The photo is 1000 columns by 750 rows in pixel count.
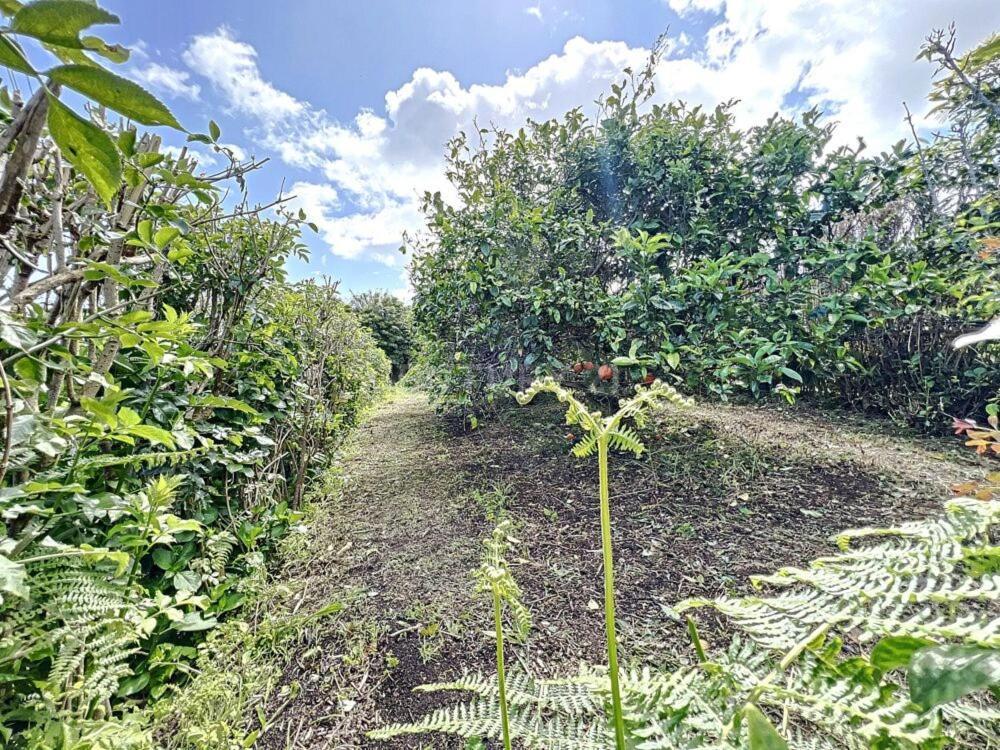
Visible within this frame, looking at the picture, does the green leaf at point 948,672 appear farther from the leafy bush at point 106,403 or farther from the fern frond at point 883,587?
the leafy bush at point 106,403

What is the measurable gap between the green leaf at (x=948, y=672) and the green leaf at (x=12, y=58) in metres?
0.88

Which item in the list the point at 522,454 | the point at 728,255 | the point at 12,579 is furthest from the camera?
the point at 522,454

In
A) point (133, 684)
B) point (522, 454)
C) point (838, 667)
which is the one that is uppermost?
point (838, 667)

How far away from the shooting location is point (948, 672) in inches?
13.6

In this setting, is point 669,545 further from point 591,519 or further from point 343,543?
point 343,543

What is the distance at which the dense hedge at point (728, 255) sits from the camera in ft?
7.24

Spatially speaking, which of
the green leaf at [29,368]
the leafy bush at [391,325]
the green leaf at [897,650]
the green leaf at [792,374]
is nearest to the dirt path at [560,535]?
the green leaf at [792,374]

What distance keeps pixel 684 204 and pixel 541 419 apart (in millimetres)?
2024

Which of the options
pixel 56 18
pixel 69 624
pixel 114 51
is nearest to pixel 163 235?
pixel 114 51

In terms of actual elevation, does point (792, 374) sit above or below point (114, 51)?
below

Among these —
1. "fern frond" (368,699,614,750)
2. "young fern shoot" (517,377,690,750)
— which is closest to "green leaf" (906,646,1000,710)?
"young fern shoot" (517,377,690,750)

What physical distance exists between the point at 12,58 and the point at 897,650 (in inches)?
39.2

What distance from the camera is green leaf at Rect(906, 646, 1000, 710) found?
0.32 metres

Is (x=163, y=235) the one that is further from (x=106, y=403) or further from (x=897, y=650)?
(x=897, y=650)
